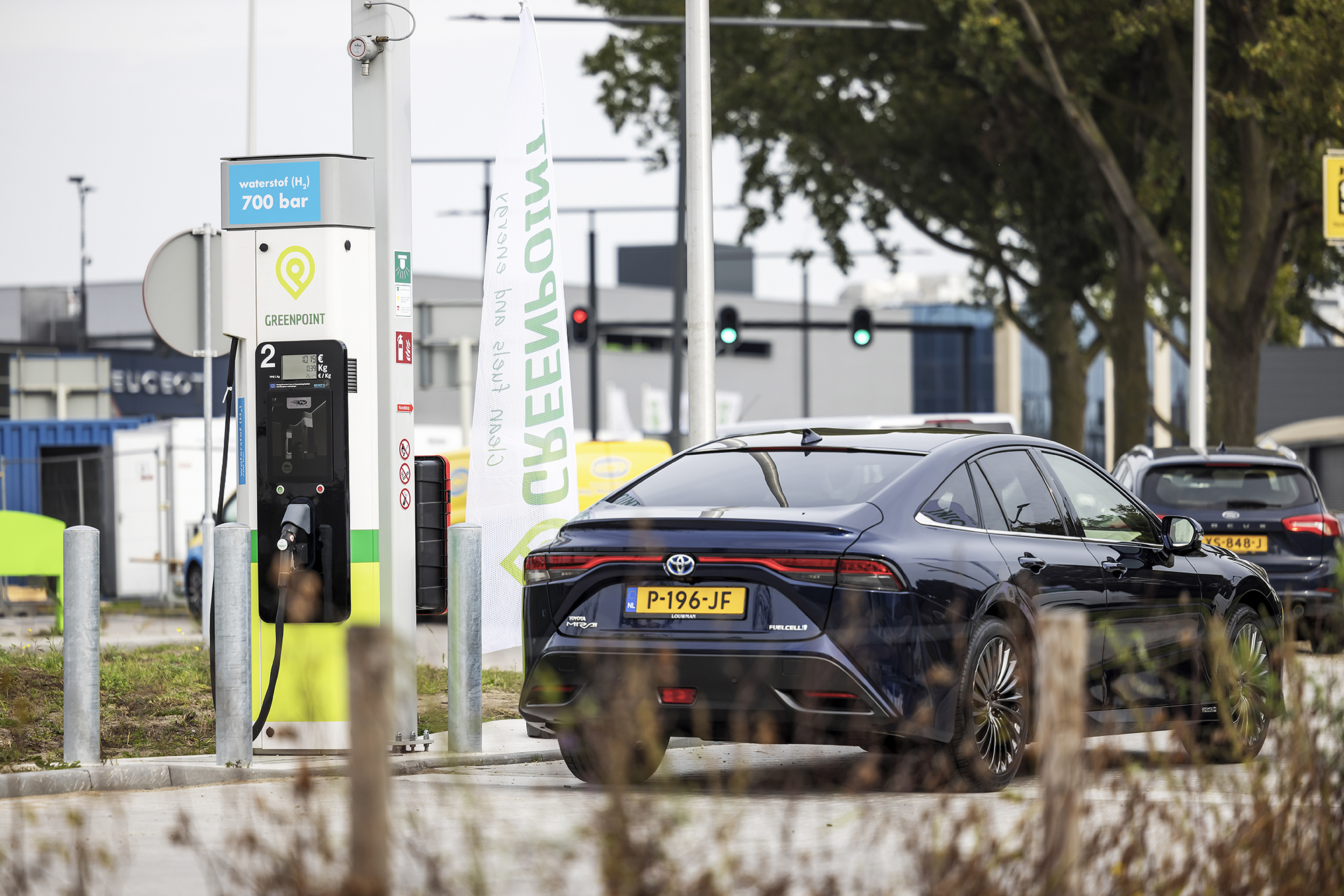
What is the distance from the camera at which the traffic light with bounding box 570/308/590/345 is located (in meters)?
26.7

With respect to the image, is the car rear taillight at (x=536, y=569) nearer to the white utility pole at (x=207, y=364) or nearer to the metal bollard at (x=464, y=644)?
the metal bollard at (x=464, y=644)

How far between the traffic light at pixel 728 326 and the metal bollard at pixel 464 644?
12572 mm

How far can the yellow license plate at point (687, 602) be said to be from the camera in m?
6.69

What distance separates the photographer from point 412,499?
28.7 feet

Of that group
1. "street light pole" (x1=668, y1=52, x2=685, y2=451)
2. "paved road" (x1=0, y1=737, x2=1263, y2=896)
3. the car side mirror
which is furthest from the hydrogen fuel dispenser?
"street light pole" (x1=668, y1=52, x2=685, y2=451)

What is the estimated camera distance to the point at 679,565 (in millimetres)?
6770

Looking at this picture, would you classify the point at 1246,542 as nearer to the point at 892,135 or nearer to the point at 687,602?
the point at 687,602

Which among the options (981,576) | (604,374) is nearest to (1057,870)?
(981,576)

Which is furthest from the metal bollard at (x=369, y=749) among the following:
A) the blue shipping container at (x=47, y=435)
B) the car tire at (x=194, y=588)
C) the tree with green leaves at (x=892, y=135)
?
the blue shipping container at (x=47, y=435)

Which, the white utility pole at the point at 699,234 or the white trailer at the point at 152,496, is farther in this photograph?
the white trailer at the point at 152,496

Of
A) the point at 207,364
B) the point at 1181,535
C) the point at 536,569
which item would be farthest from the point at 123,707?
the point at 207,364

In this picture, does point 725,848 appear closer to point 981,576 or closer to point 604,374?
point 981,576

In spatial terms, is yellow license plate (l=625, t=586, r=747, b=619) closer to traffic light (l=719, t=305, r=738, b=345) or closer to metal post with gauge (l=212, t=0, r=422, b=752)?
metal post with gauge (l=212, t=0, r=422, b=752)

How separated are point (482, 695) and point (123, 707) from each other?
198 cm
